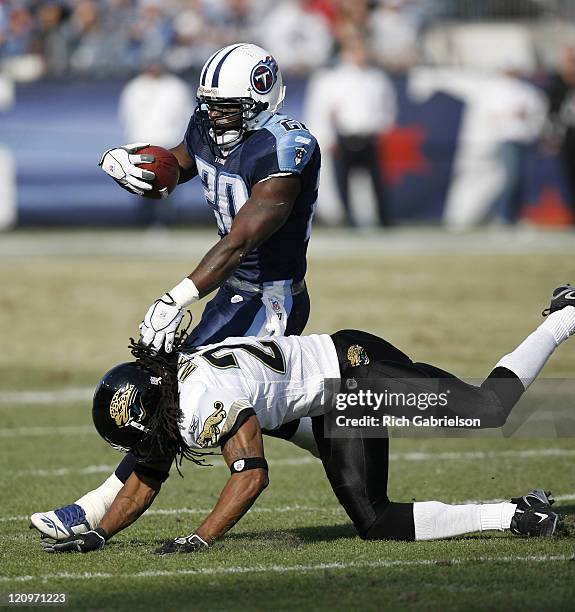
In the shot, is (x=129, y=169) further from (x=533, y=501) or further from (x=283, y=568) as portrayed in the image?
(x=533, y=501)

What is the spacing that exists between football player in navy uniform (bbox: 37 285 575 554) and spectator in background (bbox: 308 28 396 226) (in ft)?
33.0

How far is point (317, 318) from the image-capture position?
11250 millimetres

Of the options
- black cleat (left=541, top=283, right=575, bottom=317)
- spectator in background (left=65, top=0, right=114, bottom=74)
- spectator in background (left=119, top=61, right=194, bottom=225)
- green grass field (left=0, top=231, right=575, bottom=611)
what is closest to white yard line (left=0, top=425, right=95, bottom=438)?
green grass field (left=0, top=231, right=575, bottom=611)

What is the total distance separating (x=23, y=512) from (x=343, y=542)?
5.13 feet

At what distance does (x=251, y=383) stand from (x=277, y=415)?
219 mm

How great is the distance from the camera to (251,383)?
173 inches

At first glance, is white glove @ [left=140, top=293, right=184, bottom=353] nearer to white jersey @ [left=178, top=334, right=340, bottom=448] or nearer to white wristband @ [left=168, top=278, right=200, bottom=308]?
white wristband @ [left=168, top=278, right=200, bottom=308]

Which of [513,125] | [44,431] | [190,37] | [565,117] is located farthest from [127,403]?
[190,37]

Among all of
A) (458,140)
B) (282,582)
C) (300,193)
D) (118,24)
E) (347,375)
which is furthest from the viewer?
(118,24)

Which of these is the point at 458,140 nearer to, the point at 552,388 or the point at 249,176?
the point at 552,388

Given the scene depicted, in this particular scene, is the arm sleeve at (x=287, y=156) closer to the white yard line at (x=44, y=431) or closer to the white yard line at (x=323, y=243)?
the white yard line at (x=44, y=431)

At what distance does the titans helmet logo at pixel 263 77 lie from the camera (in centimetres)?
494

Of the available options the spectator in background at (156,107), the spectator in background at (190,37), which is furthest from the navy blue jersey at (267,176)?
the spectator in background at (190,37)

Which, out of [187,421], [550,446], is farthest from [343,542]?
[550,446]
